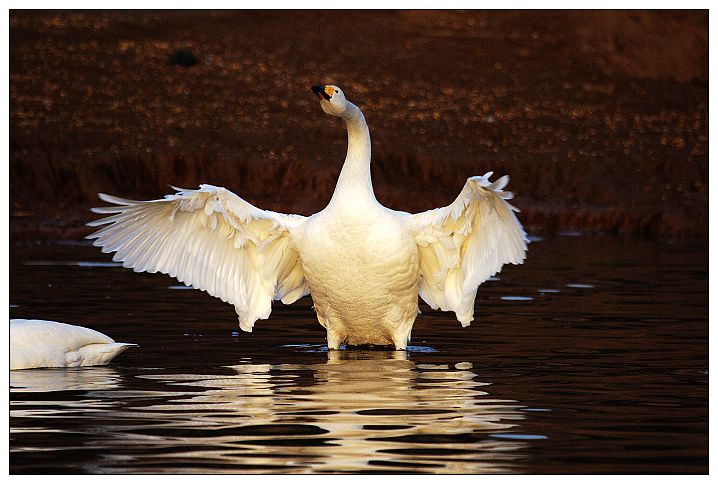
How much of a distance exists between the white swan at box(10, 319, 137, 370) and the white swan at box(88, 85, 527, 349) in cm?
113

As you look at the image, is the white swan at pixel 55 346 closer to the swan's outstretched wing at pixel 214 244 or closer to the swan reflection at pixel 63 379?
the swan reflection at pixel 63 379

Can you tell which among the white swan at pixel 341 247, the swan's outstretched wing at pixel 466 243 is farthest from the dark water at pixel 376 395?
the swan's outstretched wing at pixel 466 243

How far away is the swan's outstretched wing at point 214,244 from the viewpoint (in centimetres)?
1177

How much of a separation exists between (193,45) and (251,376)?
3574 cm

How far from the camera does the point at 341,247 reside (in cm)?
1136

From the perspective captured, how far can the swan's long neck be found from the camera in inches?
448

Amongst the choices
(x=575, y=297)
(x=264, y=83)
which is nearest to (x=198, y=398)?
(x=575, y=297)

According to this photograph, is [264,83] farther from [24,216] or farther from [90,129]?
[24,216]

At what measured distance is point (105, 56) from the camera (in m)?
43.4

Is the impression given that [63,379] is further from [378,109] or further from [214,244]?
[378,109]

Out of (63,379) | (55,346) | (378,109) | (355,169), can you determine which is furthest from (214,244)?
(378,109)

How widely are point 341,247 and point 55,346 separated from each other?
2302mm

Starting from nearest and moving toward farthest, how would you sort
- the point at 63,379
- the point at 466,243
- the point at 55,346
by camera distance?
the point at 63,379 → the point at 55,346 → the point at 466,243
